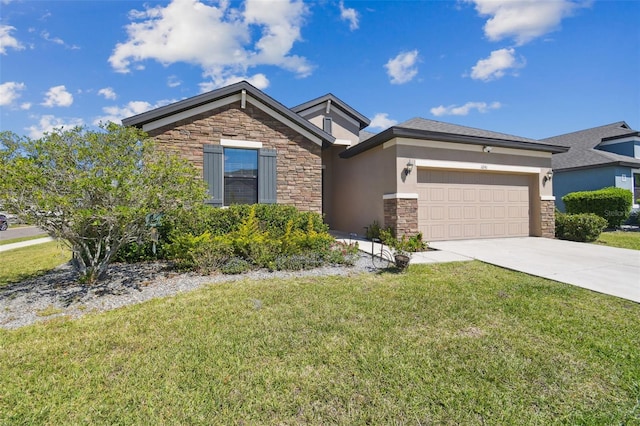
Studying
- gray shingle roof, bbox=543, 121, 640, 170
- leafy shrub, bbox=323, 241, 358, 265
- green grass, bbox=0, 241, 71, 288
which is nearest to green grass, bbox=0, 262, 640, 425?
leafy shrub, bbox=323, 241, 358, 265

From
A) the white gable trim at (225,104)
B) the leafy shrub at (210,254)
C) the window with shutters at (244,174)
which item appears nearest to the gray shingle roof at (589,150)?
the white gable trim at (225,104)

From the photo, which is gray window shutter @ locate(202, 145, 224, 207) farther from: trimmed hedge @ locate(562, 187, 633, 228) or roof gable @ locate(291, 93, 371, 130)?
trimmed hedge @ locate(562, 187, 633, 228)

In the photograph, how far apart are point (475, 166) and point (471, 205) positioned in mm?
1376

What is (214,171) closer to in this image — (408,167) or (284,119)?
(284,119)

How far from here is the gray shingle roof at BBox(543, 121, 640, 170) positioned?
16594mm

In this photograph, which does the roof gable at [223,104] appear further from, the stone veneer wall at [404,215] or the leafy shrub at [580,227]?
the leafy shrub at [580,227]

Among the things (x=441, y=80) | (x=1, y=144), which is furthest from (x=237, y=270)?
(x=441, y=80)

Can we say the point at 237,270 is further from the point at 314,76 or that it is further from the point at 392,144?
the point at 314,76

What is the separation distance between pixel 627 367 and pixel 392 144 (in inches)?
303

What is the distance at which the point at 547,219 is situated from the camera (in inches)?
446

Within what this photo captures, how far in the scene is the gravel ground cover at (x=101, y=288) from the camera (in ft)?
13.5

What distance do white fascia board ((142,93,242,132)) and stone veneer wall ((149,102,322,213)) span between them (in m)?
0.11

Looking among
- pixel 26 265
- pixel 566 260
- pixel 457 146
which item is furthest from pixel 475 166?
pixel 26 265

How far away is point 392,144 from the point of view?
9539 millimetres
